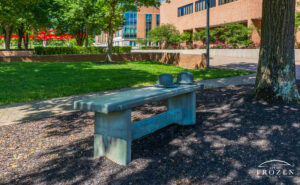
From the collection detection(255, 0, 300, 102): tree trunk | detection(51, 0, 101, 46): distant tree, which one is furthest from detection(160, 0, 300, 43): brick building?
detection(255, 0, 300, 102): tree trunk

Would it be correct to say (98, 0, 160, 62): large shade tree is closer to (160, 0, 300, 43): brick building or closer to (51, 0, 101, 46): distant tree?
(51, 0, 101, 46): distant tree

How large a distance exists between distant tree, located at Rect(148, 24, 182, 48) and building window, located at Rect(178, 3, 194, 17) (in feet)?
9.83

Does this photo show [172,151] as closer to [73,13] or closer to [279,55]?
[279,55]

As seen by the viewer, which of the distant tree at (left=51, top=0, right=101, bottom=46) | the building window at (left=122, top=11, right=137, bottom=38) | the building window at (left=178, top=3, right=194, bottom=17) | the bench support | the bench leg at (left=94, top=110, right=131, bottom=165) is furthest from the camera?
the building window at (left=122, top=11, right=137, bottom=38)

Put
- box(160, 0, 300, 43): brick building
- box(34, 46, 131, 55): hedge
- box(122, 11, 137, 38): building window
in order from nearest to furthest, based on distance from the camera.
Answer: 1. box(34, 46, 131, 55): hedge
2. box(160, 0, 300, 43): brick building
3. box(122, 11, 137, 38): building window

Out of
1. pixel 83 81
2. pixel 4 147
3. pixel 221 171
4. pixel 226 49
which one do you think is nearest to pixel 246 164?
pixel 221 171

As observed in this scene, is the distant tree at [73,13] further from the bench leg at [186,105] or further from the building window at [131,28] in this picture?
the building window at [131,28]

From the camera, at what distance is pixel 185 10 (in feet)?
159

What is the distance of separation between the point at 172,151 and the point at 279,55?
11.7ft

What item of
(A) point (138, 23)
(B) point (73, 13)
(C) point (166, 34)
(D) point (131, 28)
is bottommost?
(C) point (166, 34)

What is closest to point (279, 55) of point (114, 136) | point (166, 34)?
point (114, 136)

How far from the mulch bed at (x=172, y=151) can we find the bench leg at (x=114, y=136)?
12cm

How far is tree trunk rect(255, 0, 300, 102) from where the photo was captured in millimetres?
5918

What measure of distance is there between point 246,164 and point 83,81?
28.4 ft
